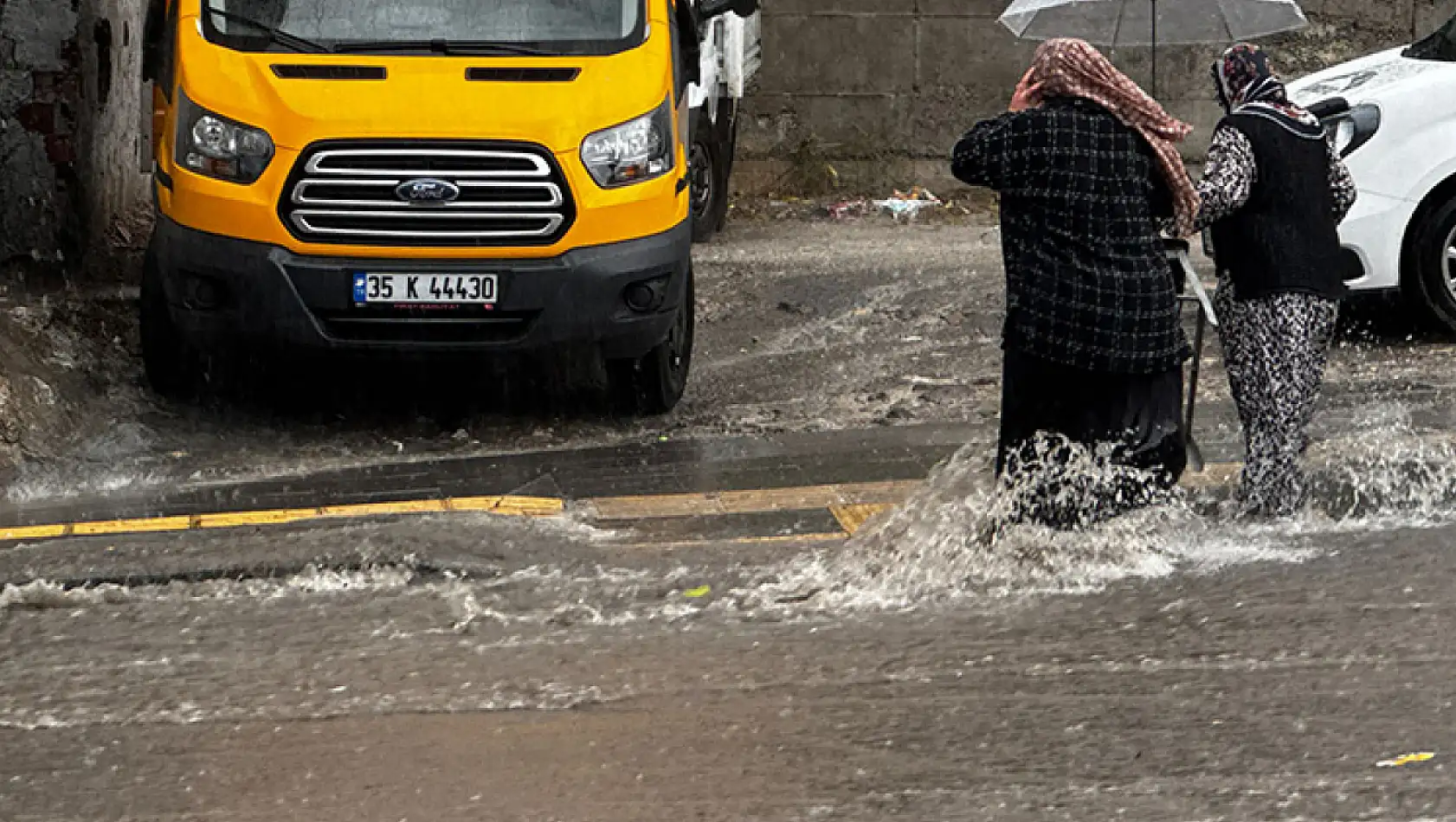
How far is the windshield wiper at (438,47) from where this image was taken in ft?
26.8

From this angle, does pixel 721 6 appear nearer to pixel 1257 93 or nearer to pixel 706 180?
pixel 1257 93

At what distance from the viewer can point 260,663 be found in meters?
5.26

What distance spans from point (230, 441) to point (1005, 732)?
4.84 metres

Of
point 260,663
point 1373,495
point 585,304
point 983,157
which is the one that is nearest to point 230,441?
point 585,304

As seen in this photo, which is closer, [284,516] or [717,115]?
[284,516]

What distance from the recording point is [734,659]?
5184 mm

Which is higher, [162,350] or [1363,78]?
[1363,78]

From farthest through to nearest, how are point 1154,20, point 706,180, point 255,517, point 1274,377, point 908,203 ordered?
point 908,203, point 706,180, point 1154,20, point 255,517, point 1274,377

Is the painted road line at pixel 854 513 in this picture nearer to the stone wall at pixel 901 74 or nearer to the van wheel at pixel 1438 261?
the van wheel at pixel 1438 261

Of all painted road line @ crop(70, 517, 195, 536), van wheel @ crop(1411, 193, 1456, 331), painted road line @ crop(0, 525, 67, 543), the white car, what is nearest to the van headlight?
the white car

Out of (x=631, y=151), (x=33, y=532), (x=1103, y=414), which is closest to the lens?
(x=1103, y=414)

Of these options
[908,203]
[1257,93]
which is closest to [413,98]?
[1257,93]

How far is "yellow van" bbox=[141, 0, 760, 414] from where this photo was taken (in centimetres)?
792

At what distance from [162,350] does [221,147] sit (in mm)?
1266
